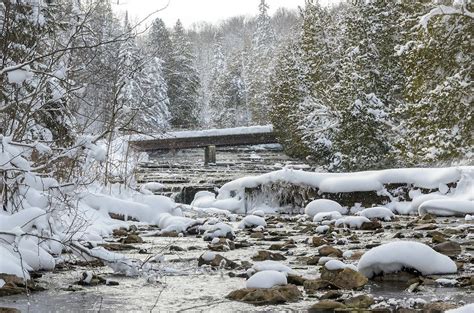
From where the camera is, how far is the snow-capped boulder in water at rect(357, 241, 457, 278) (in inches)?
279

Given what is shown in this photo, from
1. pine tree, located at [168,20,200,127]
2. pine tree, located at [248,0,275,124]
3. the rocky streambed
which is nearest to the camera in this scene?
the rocky streambed

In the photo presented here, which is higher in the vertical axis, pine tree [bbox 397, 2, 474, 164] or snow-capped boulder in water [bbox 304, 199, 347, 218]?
pine tree [bbox 397, 2, 474, 164]

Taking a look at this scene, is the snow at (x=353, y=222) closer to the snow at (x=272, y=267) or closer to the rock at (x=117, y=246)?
the rock at (x=117, y=246)

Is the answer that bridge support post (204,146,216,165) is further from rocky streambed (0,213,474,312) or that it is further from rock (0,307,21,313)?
rock (0,307,21,313)

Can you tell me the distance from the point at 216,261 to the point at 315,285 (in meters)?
2.02

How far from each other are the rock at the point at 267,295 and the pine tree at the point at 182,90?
155 ft

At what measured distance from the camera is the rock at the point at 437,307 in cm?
549

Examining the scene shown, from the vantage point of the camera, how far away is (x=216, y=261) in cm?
838

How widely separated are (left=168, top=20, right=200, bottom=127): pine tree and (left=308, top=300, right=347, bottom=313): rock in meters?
47.8

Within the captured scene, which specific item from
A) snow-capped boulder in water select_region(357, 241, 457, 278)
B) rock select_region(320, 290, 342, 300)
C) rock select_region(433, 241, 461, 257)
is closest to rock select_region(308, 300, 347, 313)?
rock select_region(320, 290, 342, 300)

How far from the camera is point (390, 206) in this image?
61.2 feet

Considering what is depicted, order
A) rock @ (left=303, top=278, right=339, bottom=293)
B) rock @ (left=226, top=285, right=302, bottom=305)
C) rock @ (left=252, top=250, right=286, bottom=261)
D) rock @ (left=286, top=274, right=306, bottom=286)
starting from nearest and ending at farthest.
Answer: rock @ (left=226, top=285, right=302, bottom=305) → rock @ (left=303, top=278, right=339, bottom=293) → rock @ (left=286, top=274, right=306, bottom=286) → rock @ (left=252, top=250, right=286, bottom=261)

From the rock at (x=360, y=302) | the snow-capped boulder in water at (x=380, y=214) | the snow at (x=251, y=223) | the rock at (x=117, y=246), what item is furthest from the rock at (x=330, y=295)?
the snow-capped boulder in water at (x=380, y=214)

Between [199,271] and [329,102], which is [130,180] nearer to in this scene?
[199,271]
